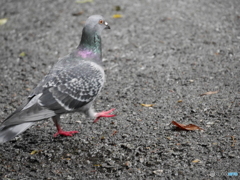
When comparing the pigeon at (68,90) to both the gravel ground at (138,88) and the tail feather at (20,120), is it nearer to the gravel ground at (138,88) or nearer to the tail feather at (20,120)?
the tail feather at (20,120)

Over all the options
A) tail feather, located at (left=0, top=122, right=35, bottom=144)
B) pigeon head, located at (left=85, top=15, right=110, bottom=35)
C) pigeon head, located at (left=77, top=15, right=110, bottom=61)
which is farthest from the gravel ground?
pigeon head, located at (left=85, top=15, right=110, bottom=35)

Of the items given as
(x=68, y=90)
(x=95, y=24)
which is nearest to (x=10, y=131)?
(x=68, y=90)

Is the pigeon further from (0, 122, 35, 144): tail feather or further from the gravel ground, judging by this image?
the gravel ground

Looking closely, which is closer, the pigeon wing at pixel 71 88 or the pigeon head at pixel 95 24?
the pigeon wing at pixel 71 88

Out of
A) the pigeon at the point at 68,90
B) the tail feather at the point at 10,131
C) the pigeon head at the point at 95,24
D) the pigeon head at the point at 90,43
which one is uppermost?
the pigeon head at the point at 95,24

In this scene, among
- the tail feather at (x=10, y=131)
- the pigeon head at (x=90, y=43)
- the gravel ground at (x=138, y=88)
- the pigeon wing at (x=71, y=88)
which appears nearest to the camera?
the tail feather at (x=10, y=131)

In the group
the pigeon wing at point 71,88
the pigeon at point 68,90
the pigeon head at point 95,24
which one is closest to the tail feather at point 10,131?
the pigeon at point 68,90

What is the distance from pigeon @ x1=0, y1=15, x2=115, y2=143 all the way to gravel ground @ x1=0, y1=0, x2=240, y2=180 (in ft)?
1.42

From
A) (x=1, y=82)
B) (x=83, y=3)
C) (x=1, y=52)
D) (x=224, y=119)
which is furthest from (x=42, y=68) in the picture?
(x=224, y=119)

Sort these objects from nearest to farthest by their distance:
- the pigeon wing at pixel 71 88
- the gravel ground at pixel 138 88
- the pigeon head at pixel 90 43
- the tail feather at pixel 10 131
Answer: the tail feather at pixel 10 131 → the gravel ground at pixel 138 88 → the pigeon wing at pixel 71 88 → the pigeon head at pixel 90 43

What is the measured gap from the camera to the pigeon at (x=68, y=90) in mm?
4027

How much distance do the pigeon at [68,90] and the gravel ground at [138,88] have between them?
1.42 ft

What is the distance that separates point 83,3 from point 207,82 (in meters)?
4.29

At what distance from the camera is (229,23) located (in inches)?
Answer: 285
